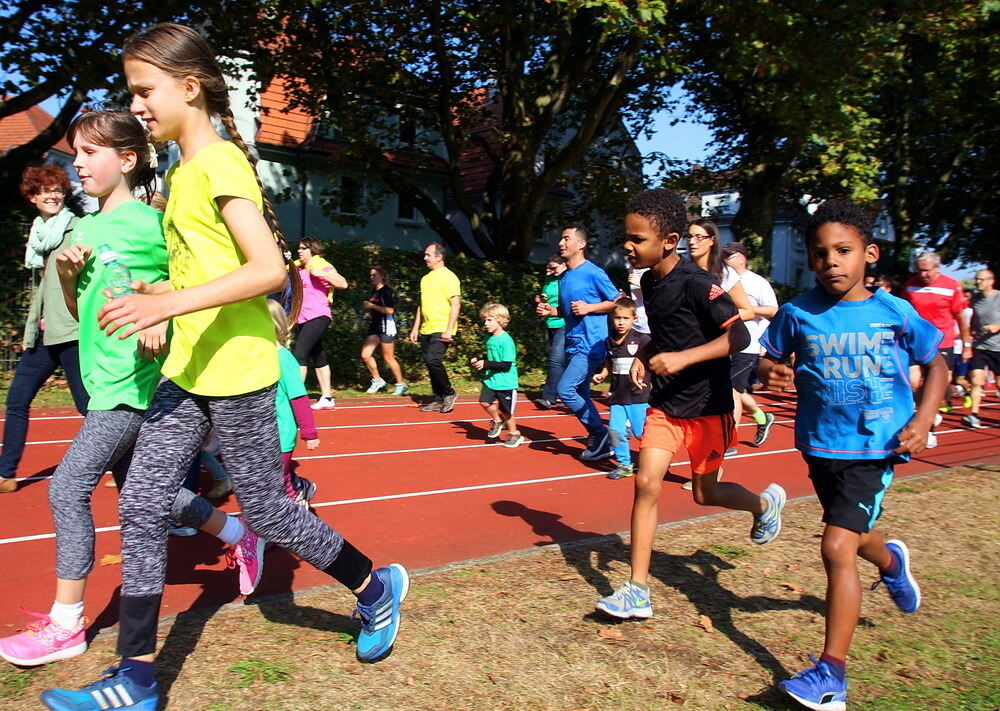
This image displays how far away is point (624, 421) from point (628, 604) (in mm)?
3624

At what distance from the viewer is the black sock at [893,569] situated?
3857 mm

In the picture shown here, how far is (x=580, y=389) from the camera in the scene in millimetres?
8148

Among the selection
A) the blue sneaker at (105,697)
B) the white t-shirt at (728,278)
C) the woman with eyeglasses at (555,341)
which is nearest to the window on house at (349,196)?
the woman with eyeglasses at (555,341)

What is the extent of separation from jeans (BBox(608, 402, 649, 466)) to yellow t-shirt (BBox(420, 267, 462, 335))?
13.0 ft

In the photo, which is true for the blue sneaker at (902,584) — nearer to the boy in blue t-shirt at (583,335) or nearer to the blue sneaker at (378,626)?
the blue sneaker at (378,626)

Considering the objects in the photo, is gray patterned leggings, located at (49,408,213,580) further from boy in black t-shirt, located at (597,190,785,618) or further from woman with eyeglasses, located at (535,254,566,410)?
woman with eyeglasses, located at (535,254,566,410)

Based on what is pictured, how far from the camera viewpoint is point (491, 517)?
5.94 m

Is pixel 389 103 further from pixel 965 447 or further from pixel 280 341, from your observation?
pixel 280 341

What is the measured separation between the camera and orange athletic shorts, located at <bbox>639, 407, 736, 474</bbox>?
4.17m

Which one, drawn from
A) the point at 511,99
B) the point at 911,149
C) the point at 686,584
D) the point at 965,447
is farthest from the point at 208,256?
the point at 911,149

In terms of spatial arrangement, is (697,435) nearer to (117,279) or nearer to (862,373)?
(862,373)

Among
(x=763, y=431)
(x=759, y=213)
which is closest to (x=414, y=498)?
(x=763, y=431)

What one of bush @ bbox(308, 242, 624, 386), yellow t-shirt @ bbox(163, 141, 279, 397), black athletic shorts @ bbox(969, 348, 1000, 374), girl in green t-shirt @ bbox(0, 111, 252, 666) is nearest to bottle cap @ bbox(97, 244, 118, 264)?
girl in green t-shirt @ bbox(0, 111, 252, 666)

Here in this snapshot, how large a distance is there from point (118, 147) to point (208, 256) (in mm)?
907
